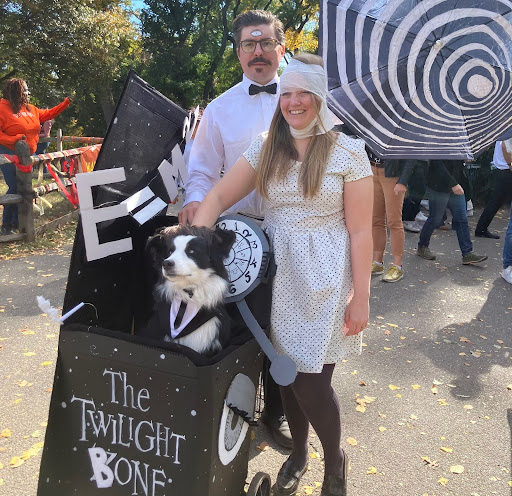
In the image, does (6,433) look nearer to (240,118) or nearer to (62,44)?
(240,118)

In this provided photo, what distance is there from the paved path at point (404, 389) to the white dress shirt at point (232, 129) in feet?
5.36

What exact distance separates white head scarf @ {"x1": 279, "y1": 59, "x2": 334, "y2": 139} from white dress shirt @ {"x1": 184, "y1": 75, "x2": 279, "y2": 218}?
0.55 metres

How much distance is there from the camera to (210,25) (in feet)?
101

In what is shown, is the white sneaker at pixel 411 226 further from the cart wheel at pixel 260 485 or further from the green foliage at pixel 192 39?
the green foliage at pixel 192 39

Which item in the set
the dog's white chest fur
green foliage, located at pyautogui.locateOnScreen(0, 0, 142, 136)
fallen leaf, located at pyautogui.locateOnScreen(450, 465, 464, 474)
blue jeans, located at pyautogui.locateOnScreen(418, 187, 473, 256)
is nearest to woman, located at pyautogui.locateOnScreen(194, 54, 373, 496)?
the dog's white chest fur

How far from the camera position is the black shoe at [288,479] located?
8.91ft

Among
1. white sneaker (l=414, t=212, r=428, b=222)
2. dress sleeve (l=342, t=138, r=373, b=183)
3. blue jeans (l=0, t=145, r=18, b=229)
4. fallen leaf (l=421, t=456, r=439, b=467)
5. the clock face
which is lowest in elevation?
fallen leaf (l=421, t=456, r=439, b=467)

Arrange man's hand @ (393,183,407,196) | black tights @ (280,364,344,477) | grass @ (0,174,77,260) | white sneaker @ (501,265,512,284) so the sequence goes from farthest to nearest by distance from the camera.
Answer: grass @ (0,174,77,260) → white sneaker @ (501,265,512,284) → man's hand @ (393,183,407,196) → black tights @ (280,364,344,477)

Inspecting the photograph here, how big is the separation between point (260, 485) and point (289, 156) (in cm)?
153

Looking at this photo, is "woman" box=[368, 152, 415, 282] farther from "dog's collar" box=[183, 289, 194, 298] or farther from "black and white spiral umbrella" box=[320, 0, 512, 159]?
"dog's collar" box=[183, 289, 194, 298]

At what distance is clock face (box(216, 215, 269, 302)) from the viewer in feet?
7.24

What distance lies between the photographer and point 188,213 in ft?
8.41

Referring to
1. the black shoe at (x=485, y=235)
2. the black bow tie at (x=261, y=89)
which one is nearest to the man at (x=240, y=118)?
the black bow tie at (x=261, y=89)

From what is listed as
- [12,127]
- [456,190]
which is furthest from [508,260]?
[12,127]
